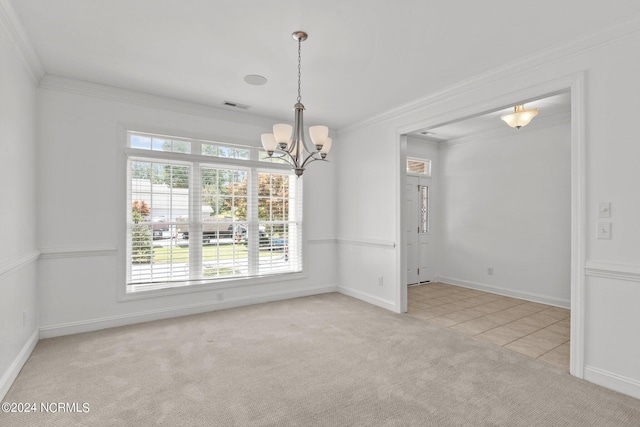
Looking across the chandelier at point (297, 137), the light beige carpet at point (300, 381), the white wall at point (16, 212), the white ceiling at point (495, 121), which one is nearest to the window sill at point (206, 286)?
the light beige carpet at point (300, 381)

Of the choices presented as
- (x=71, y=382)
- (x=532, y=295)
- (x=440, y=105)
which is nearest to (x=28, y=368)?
(x=71, y=382)

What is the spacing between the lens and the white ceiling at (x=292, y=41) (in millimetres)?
2348

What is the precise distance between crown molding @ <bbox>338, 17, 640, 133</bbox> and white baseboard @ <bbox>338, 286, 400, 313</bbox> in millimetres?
2619

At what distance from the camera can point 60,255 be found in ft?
11.7

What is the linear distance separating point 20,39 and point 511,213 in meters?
6.44

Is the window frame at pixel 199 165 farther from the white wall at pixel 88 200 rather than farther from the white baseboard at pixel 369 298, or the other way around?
the white baseboard at pixel 369 298

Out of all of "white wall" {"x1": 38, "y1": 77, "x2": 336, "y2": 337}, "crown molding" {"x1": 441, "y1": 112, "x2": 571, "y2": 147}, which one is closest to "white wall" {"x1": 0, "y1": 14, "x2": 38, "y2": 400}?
"white wall" {"x1": 38, "y1": 77, "x2": 336, "y2": 337}

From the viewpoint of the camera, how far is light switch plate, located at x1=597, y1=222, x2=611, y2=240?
8.38 feet

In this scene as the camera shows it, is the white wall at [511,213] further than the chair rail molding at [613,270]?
Yes

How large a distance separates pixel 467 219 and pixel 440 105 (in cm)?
296

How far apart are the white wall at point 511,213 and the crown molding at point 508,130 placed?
22 mm

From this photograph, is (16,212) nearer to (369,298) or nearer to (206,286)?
(206,286)

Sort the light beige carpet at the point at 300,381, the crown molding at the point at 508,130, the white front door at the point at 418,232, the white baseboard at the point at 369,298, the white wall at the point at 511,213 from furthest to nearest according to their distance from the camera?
the white front door at the point at 418,232 → the white wall at the point at 511,213 → the crown molding at the point at 508,130 → the white baseboard at the point at 369,298 → the light beige carpet at the point at 300,381

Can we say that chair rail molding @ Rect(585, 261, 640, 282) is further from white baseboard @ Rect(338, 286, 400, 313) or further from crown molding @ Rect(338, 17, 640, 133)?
white baseboard @ Rect(338, 286, 400, 313)
